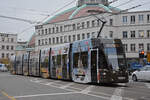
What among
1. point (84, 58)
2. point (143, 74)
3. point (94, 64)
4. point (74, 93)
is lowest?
point (74, 93)

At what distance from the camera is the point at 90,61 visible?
55.4 ft

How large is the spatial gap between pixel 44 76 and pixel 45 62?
1.48 metres

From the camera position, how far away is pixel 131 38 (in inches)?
2170

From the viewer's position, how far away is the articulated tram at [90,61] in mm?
15898

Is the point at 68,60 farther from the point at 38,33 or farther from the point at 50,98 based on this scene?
the point at 38,33

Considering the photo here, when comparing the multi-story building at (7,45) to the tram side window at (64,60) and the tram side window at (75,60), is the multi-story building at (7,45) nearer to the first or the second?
the tram side window at (64,60)

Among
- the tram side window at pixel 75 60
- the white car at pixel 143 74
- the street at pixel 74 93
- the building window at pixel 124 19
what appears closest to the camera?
the street at pixel 74 93

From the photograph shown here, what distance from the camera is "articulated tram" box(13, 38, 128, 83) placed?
1590cm

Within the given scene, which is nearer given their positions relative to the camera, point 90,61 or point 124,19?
point 90,61

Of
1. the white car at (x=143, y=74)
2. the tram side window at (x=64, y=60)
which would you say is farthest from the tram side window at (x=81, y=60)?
the white car at (x=143, y=74)

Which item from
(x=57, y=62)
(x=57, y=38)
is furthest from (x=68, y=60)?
(x=57, y=38)

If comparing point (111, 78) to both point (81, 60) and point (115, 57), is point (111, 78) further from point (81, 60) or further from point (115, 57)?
point (81, 60)

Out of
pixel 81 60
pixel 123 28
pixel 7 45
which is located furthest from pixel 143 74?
Result: pixel 7 45

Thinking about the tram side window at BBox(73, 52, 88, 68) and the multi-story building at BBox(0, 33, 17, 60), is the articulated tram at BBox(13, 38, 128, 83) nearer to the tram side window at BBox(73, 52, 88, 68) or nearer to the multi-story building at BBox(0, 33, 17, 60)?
the tram side window at BBox(73, 52, 88, 68)
